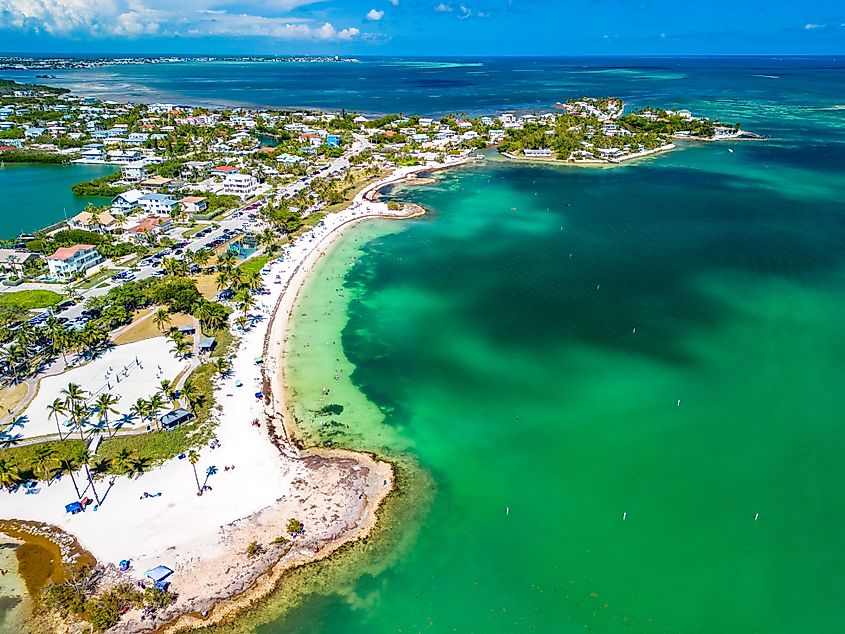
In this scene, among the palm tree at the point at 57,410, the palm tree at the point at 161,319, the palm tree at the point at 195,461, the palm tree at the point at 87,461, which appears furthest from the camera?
the palm tree at the point at 161,319

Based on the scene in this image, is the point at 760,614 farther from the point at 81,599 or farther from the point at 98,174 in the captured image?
the point at 98,174

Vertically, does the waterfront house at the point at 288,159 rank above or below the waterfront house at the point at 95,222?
above

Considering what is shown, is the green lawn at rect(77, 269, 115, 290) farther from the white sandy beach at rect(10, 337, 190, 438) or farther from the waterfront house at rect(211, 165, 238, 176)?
the waterfront house at rect(211, 165, 238, 176)

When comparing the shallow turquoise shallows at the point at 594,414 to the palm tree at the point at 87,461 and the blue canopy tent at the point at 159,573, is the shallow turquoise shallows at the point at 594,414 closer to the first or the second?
the blue canopy tent at the point at 159,573

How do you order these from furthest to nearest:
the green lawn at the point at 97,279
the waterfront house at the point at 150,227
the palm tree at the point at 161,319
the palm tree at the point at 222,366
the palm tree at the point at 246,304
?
the waterfront house at the point at 150,227, the green lawn at the point at 97,279, the palm tree at the point at 246,304, the palm tree at the point at 161,319, the palm tree at the point at 222,366

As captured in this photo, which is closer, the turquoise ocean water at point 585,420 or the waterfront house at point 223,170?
the turquoise ocean water at point 585,420

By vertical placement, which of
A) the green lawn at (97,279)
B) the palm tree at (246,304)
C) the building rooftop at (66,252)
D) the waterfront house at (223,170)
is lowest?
the palm tree at (246,304)

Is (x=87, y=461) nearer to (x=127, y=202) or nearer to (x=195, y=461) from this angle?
(x=195, y=461)

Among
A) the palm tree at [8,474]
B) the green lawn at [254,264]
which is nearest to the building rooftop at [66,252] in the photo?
the green lawn at [254,264]
